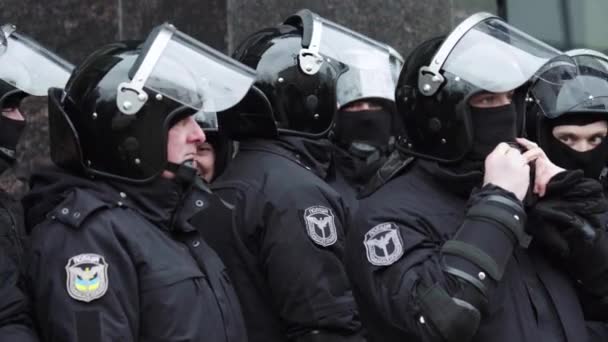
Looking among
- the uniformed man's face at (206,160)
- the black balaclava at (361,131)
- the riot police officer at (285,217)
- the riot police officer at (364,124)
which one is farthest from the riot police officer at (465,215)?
the black balaclava at (361,131)

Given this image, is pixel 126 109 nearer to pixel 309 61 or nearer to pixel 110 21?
pixel 309 61

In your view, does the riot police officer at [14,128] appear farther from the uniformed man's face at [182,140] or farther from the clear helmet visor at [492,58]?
the clear helmet visor at [492,58]

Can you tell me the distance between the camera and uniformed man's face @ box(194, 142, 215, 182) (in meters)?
5.08

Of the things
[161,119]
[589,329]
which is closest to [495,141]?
[589,329]

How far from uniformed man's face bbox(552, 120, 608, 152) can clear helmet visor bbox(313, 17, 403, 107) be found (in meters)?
0.82

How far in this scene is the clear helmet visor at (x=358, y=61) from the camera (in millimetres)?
4879

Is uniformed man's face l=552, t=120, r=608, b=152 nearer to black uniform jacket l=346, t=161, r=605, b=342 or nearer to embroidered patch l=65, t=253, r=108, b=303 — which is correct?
black uniform jacket l=346, t=161, r=605, b=342

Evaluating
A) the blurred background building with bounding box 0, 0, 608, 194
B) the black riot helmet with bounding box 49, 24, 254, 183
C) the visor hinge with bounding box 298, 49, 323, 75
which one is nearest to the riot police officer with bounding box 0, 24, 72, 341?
the black riot helmet with bounding box 49, 24, 254, 183

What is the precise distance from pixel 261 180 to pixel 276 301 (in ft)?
1.31

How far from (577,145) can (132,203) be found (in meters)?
1.63

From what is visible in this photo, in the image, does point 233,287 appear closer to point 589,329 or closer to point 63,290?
point 63,290

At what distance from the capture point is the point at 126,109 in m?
3.82

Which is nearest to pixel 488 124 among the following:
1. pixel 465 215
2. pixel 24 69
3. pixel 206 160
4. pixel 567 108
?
pixel 465 215

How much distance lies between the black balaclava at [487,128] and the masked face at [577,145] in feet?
2.15
